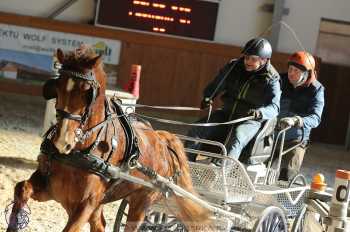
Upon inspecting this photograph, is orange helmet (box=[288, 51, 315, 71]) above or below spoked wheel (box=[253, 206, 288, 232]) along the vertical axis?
above

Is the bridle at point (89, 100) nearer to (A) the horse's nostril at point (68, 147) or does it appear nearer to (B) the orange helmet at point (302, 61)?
(A) the horse's nostril at point (68, 147)

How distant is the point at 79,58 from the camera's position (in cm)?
448

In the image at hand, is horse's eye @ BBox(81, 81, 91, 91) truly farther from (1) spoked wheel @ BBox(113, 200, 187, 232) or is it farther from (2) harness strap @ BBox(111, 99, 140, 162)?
(1) spoked wheel @ BBox(113, 200, 187, 232)

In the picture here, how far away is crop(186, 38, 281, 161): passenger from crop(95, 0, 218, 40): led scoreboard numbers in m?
7.74

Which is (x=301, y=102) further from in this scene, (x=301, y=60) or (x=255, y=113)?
(x=255, y=113)

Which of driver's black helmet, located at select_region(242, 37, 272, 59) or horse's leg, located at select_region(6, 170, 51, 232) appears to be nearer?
horse's leg, located at select_region(6, 170, 51, 232)

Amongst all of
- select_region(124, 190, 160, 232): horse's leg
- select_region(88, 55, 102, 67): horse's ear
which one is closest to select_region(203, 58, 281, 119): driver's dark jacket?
select_region(124, 190, 160, 232): horse's leg

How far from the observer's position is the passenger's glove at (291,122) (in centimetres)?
627

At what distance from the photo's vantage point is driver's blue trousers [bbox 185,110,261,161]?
586 centimetres

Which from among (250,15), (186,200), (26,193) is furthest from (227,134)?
(250,15)

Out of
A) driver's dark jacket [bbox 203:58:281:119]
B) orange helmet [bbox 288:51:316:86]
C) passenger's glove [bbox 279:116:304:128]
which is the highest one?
orange helmet [bbox 288:51:316:86]

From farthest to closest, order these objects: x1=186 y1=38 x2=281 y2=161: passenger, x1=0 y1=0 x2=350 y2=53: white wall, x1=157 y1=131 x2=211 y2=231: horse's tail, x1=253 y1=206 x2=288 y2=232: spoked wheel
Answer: x1=0 y1=0 x2=350 y2=53: white wall < x1=186 y1=38 x2=281 y2=161: passenger < x1=253 y1=206 x2=288 y2=232: spoked wheel < x1=157 y1=131 x2=211 y2=231: horse's tail

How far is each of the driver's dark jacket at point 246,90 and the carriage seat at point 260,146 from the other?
0.13 meters

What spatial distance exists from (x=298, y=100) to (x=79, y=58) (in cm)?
293
